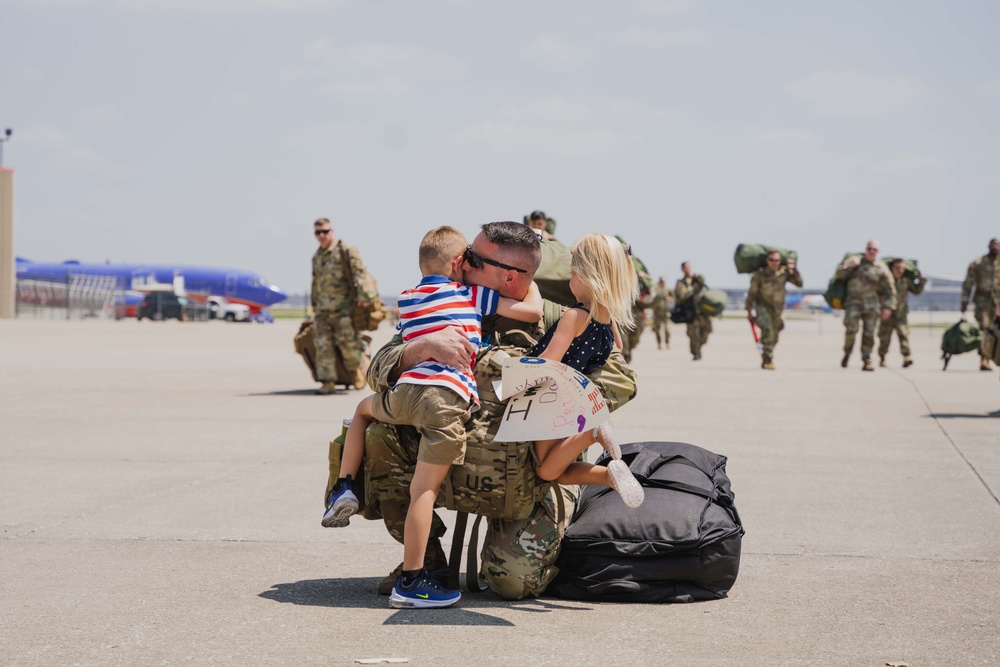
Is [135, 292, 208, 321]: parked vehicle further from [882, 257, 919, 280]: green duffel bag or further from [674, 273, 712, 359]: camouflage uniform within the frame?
[882, 257, 919, 280]: green duffel bag

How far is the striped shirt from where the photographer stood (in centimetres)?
441

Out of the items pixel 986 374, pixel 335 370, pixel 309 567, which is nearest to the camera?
pixel 309 567

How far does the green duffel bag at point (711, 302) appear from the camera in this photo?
26803 mm

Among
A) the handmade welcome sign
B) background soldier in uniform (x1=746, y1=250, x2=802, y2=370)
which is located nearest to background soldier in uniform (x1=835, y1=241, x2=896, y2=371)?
background soldier in uniform (x1=746, y1=250, x2=802, y2=370)

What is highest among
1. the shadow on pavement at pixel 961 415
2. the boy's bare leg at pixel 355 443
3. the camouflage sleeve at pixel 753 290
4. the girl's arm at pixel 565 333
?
the camouflage sleeve at pixel 753 290

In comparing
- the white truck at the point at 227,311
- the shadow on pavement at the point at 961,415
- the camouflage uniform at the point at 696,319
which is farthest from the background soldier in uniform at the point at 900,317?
the white truck at the point at 227,311

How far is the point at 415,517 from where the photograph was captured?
4430 mm

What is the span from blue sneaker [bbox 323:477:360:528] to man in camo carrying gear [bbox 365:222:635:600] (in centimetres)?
16

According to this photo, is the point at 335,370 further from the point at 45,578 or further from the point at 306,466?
the point at 45,578

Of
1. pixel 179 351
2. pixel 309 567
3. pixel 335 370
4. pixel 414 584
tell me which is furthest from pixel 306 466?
pixel 179 351

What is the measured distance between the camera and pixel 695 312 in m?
26.7

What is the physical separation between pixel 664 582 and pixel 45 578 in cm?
245

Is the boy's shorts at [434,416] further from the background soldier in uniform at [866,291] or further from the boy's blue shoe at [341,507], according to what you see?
the background soldier in uniform at [866,291]

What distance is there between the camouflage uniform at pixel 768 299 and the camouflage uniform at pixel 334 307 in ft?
28.6
